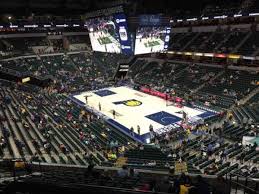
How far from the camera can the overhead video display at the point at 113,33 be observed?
42722mm

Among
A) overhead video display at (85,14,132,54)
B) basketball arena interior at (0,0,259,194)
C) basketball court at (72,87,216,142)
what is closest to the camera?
basketball arena interior at (0,0,259,194)

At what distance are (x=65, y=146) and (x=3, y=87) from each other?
20317 mm

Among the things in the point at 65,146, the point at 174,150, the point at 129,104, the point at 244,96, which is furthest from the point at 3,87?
the point at 244,96

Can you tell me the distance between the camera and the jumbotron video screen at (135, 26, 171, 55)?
143ft

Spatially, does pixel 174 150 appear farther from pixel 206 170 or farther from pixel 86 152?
pixel 86 152

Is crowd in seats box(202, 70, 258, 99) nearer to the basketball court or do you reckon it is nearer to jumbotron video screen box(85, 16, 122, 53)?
the basketball court

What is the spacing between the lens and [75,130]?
25.0 m

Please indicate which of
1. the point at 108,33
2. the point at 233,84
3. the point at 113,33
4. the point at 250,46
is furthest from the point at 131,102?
the point at 250,46

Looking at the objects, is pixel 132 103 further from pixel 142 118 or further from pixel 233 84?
pixel 233 84

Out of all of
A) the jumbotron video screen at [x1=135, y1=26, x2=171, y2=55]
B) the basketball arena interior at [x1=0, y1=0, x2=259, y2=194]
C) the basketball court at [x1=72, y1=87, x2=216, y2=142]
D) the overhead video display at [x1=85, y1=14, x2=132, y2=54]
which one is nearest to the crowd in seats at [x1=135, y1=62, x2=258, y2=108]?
the basketball arena interior at [x1=0, y1=0, x2=259, y2=194]

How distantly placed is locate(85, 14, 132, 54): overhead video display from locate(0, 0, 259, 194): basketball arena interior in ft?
0.63

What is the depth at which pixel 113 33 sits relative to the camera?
148 ft

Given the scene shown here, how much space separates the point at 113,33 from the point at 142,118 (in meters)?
18.5

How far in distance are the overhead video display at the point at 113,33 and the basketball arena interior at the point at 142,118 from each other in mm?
191
